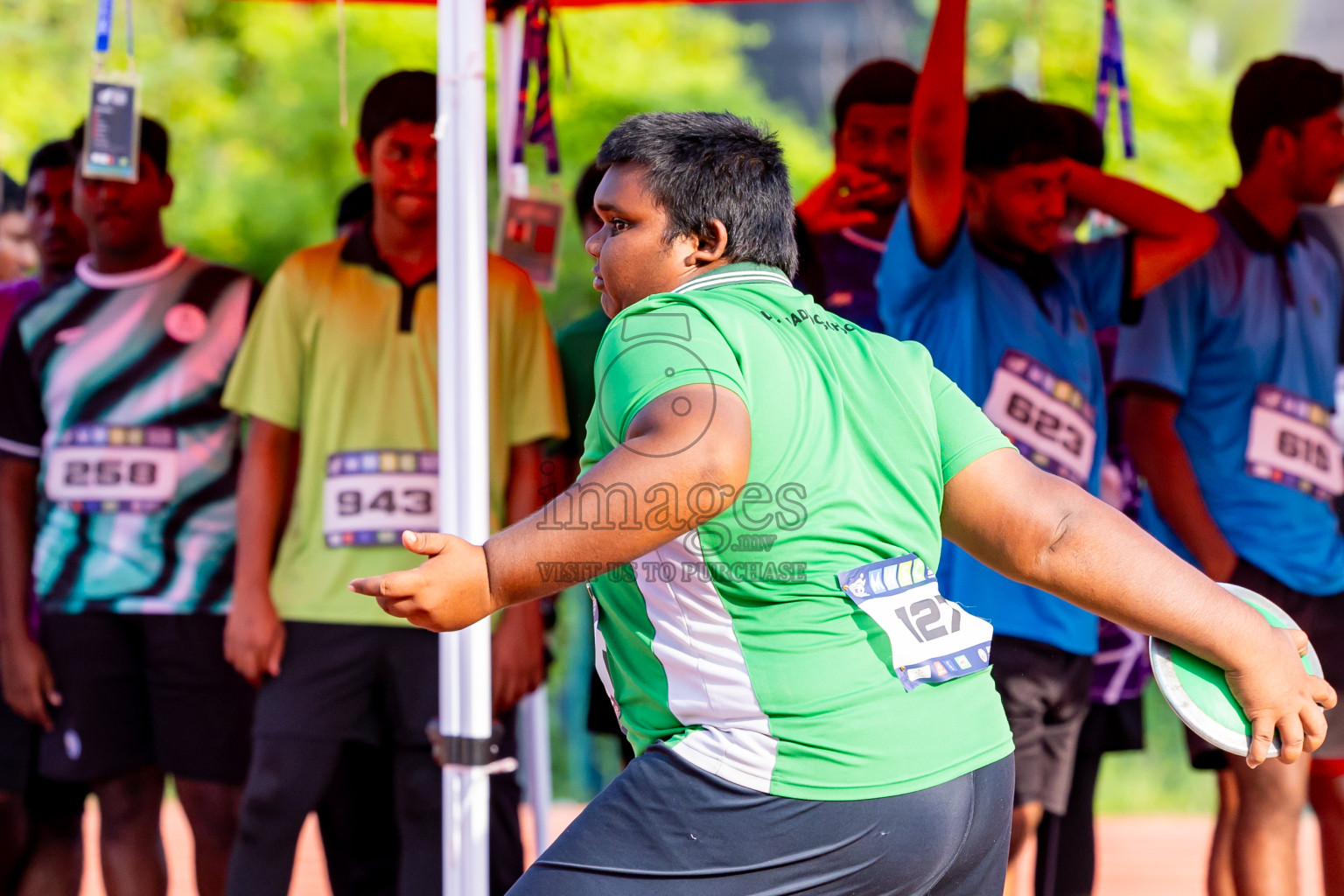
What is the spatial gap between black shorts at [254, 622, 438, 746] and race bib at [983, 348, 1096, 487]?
1.29 meters

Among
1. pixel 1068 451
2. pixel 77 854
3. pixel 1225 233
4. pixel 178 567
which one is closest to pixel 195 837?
pixel 77 854

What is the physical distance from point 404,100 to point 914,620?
2064 mm

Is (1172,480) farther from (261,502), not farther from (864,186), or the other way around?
(261,502)

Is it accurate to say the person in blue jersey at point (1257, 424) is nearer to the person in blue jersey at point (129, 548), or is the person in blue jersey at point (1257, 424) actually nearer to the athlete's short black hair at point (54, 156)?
the person in blue jersey at point (129, 548)

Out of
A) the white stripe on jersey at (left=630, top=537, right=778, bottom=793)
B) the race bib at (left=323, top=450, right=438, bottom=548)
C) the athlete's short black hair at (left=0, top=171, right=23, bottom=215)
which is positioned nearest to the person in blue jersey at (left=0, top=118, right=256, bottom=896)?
the race bib at (left=323, top=450, right=438, bottom=548)

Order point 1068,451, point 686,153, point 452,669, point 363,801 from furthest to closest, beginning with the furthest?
1. point 363,801
2. point 1068,451
3. point 452,669
4. point 686,153

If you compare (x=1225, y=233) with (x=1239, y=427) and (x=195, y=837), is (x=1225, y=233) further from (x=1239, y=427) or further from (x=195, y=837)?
(x=195, y=837)

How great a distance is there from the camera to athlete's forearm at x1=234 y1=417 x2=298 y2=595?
2967 mm

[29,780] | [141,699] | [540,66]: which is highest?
[540,66]

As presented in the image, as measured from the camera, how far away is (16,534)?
3363 millimetres

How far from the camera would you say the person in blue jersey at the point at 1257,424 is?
3119mm

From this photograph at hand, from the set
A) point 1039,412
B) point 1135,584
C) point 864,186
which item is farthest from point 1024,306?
point 1135,584

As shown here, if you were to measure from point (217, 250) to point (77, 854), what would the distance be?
8907 mm

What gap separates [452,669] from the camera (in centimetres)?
243
